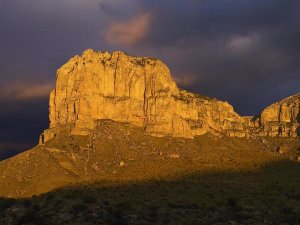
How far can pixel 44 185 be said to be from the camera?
562 ft

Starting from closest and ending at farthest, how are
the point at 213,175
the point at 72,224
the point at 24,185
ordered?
the point at 72,224 → the point at 213,175 → the point at 24,185

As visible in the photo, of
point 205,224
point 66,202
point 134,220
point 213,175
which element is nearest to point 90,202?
point 66,202

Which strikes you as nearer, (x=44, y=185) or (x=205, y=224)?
(x=205, y=224)

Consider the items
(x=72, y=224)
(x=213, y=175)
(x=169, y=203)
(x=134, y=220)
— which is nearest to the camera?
(x=72, y=224)

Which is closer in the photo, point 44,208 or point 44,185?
point 44,208

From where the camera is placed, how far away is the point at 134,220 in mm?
58469

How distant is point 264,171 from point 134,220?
136251mm

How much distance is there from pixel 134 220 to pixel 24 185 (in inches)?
5036

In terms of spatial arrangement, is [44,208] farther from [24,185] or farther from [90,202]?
[24,185]

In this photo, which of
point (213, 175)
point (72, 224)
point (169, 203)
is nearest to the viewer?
point (72, 224)

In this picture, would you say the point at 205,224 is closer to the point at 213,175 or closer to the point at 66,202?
the point at 66,202

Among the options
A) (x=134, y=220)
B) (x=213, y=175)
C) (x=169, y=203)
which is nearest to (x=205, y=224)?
(x=134, y=220)

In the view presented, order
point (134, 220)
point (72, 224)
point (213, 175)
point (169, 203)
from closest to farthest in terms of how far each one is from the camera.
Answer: point (72, 224), point (134, 220), point (169, 203), point (213, 175)

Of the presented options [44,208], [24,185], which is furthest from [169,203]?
[24,185]
